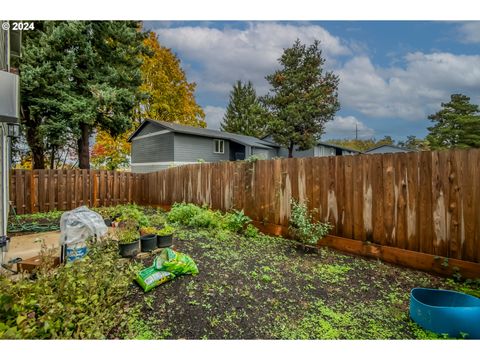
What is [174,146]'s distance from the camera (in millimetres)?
14430

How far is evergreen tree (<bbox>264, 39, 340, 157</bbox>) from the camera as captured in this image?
18.8 metres

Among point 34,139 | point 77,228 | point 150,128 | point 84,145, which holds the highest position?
point 150,128

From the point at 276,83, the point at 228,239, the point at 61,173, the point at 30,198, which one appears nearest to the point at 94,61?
the point at 61,173

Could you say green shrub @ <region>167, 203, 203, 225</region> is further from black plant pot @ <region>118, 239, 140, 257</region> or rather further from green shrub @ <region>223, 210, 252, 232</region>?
black plant pot @ <region>118, 239, 140, 257</region>

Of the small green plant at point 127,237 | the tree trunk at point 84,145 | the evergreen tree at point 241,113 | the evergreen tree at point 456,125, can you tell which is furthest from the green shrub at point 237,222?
the evergreen tree at point 241,113

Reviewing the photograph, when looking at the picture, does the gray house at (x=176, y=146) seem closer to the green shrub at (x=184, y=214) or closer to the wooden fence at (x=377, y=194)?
the green shrub at (x=184, y=214)

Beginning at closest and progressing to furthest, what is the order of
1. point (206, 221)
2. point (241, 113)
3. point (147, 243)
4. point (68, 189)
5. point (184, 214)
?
point (147, 243)
point (206, 221)
point (184, 214)
point (68, 189)
point (241, 113)

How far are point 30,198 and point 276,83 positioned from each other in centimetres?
1743

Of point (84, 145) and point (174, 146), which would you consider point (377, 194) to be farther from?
point (174, 146)

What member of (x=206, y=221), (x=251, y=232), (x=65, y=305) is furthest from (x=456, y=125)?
(x=65, y=305)

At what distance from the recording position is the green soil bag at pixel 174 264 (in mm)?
2465

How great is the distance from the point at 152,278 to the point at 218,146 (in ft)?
50.8

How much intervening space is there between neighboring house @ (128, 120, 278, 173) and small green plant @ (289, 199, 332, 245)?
11.4 m
